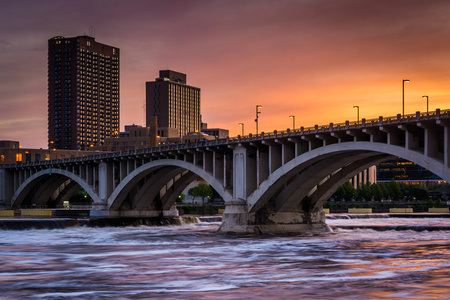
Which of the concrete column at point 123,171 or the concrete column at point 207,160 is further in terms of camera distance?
the concrete column at point 123,171

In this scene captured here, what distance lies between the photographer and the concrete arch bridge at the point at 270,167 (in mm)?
55463

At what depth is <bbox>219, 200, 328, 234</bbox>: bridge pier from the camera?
235ft

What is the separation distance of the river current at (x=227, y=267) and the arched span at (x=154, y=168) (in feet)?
27.2

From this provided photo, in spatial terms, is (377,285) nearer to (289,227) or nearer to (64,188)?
(289,227)

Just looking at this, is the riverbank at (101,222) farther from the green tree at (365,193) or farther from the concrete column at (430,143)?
the green tree at (365,193)

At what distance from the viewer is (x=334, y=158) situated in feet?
217

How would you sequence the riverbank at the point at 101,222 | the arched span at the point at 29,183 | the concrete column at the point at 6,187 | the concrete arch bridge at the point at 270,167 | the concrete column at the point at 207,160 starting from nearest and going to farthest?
1. the concrete arch bridge at the point at 270,167
2. the concrete column at the point at 207,160
3. the riverbank at the point at 101,222
4. the arched span at the point at 29,183
5. the concrete column at the point at 6,187

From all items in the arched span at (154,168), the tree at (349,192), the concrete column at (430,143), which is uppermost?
the concrete column at (430,143)


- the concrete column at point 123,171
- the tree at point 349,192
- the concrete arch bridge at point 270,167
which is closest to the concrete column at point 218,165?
the concrete arch bridge at point 270,167

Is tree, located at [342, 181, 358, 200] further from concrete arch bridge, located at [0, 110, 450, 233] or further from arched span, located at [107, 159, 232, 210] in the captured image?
arched span, located at [107, 159, 232, 210]

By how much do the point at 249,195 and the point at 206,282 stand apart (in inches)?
1432

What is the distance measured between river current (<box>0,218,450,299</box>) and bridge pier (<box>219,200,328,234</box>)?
8.48 ft

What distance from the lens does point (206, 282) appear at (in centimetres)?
3612

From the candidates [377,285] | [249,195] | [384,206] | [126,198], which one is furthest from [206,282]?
[384,206]
